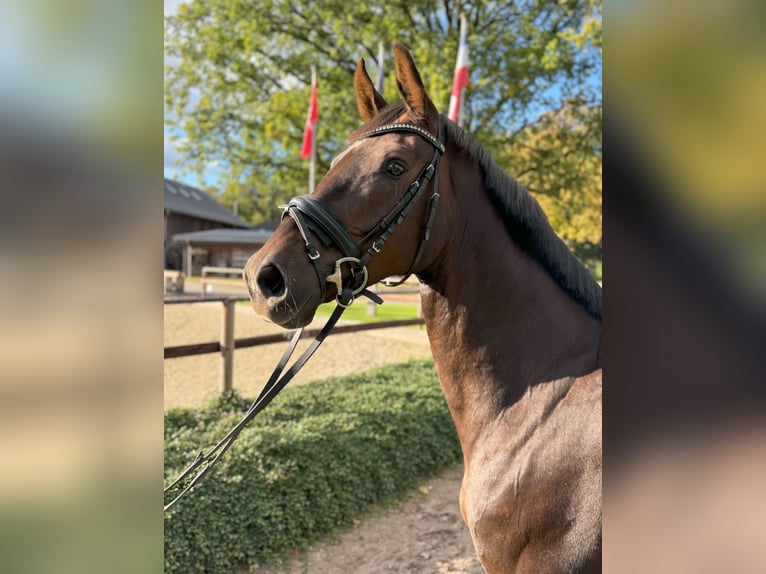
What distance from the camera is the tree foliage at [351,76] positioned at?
9508 mm

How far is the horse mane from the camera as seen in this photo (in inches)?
66.7

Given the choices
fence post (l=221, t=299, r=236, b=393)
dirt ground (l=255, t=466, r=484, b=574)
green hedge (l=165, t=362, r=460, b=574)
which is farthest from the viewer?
fence post (l=221, t=299, r=236, b=393)

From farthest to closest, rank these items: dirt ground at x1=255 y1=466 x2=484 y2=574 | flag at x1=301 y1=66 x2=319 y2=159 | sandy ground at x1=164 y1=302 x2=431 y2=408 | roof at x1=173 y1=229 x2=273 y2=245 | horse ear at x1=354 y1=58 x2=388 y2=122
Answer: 1. roof at x1=173 y1=229 x2=273 y2=245
2. flag at x1=301 y1=66 x2=319 y2=159
3. sandy ground at x1=164 y1=302 x2=431 y2=408
4. dirt ground at x1=255 y1=466 x2=484 y2=574
5. horse ear at x1=354 y1=58 x2=388 y2=122

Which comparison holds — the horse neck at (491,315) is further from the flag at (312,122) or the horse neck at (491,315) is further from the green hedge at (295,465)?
the flag at (312,122)

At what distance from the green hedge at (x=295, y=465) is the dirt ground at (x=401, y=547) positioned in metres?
0.12

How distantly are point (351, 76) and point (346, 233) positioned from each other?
381 inches

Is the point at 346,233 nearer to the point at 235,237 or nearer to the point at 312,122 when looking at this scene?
the point at 312,122

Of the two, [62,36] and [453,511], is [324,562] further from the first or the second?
[62,36]

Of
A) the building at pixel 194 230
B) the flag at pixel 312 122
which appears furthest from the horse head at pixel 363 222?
the building at pixel 194 230

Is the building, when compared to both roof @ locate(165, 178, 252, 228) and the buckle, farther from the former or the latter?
the buckle

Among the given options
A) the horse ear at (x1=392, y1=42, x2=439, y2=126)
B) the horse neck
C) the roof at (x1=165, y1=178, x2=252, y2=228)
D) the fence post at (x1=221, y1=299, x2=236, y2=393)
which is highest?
the roof at (x1=165, y1=178, x2=252, y2=228)

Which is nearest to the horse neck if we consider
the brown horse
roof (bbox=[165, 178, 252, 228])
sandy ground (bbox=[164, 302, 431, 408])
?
the brown horse

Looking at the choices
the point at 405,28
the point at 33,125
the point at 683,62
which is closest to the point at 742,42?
the point at 683,62

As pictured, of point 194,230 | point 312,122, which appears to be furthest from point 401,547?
point 194,230
